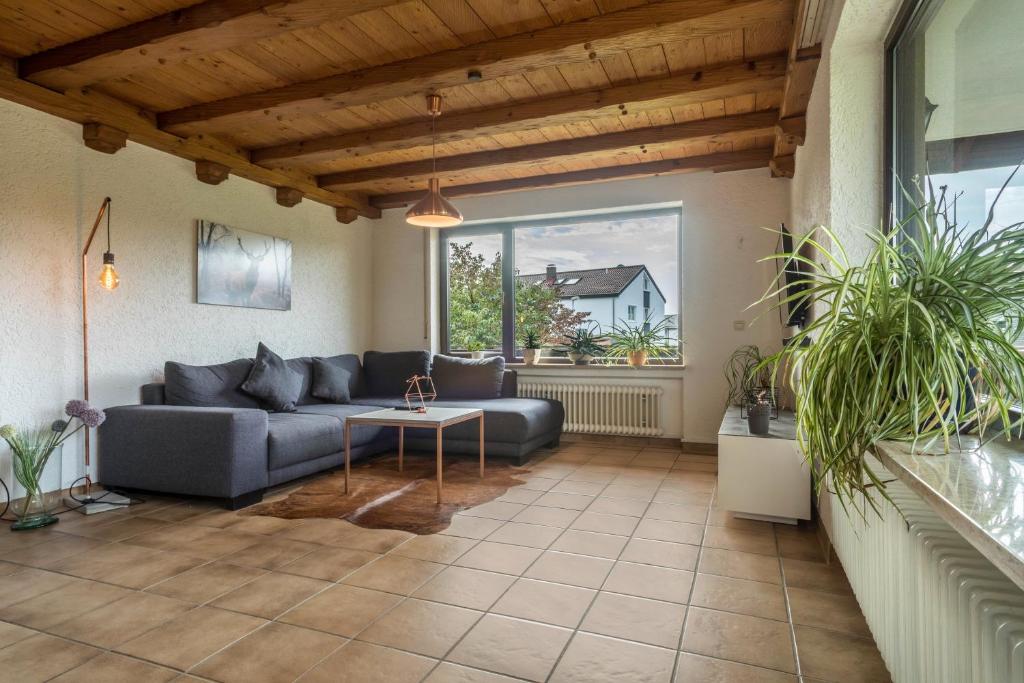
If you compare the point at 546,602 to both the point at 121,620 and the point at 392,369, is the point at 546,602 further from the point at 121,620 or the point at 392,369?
the point at 392,369

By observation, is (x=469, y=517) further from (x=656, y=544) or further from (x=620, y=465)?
(x=620, y=465)

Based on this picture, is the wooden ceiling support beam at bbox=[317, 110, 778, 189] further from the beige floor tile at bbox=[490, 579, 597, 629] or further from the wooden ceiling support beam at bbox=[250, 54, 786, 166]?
the beige floor tile at bbox=[490, 579, 597, 629]

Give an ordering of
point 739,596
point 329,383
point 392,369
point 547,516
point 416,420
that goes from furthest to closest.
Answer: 1. point 392,369
2. point 329,383
3. point 416,420
4. point 547,516
5. point 739,596

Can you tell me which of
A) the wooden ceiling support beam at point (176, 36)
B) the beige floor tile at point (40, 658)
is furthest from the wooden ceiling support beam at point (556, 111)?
the beige floor tile at point (40, 658)

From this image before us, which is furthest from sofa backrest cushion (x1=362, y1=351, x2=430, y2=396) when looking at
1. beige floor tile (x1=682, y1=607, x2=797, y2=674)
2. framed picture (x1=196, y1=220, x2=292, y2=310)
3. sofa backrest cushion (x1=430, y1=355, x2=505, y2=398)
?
beige floor tile (x1=682, y1=607, x2=797, y2=674)

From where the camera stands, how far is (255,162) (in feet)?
15.8

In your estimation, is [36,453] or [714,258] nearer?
[36,453]

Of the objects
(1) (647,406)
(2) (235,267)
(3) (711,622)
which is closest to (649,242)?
(1) (647,406)

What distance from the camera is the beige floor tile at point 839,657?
5.52 ft

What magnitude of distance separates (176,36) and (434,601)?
9.41 feet

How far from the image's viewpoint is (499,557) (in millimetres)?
2625

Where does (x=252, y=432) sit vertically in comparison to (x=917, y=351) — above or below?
below

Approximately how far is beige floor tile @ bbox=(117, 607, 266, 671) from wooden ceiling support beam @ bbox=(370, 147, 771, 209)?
4489 mm

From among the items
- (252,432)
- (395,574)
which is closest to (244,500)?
(252,432)
